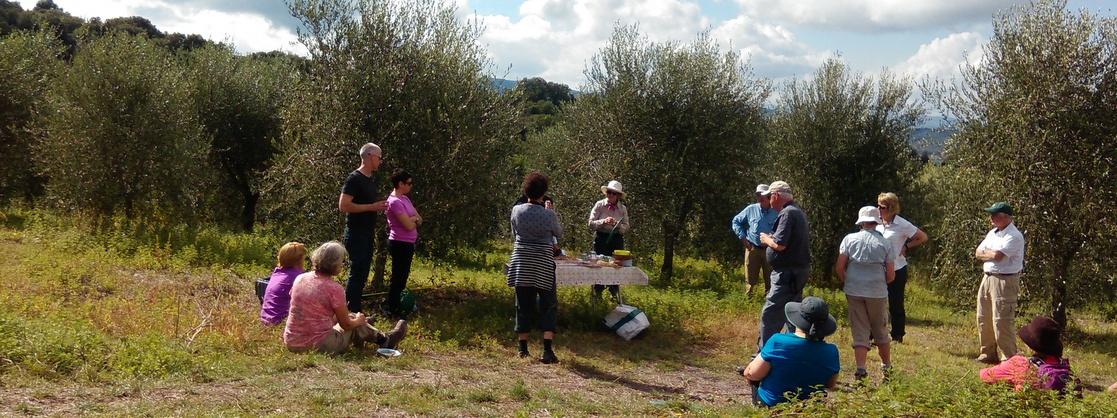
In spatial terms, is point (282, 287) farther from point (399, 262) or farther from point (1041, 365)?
point (1041, 365)

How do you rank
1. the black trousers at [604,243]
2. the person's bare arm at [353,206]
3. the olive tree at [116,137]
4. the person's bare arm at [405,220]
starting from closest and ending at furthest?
the person's bare arm at [353,206] → the person's bare arm at [405,220] → the black trousers at [604,243] → the olive tree at [116,137]

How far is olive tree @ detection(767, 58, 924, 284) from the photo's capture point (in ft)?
63.3

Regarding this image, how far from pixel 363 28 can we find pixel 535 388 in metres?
6.07

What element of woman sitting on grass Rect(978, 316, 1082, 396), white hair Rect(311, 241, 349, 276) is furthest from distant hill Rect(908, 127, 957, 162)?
white hair Rect(311, 241, 349, 276)

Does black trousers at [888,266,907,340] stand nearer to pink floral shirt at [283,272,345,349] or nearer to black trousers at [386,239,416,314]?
black trousers at [386,239,416,314]

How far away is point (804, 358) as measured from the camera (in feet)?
16.8

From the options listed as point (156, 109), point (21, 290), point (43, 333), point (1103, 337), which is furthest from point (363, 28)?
point (1103, 337)

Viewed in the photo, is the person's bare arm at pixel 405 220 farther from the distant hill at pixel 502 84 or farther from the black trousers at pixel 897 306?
the black trousers at pixel 897 306

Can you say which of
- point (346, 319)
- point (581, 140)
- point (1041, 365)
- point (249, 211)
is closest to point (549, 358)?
point (346, 319)

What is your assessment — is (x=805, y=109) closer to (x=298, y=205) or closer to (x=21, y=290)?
(x=298, y=205)

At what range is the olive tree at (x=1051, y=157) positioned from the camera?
10.8 m

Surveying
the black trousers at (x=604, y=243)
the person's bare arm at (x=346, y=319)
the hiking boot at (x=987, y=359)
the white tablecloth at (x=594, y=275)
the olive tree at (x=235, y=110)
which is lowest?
the hiking boot at (x=987, y=359)

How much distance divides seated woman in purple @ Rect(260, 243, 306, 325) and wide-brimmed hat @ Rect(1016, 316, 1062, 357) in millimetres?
6031

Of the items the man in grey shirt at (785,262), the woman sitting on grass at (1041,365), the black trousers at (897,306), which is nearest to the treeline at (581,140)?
the black trousers at (897,306)
